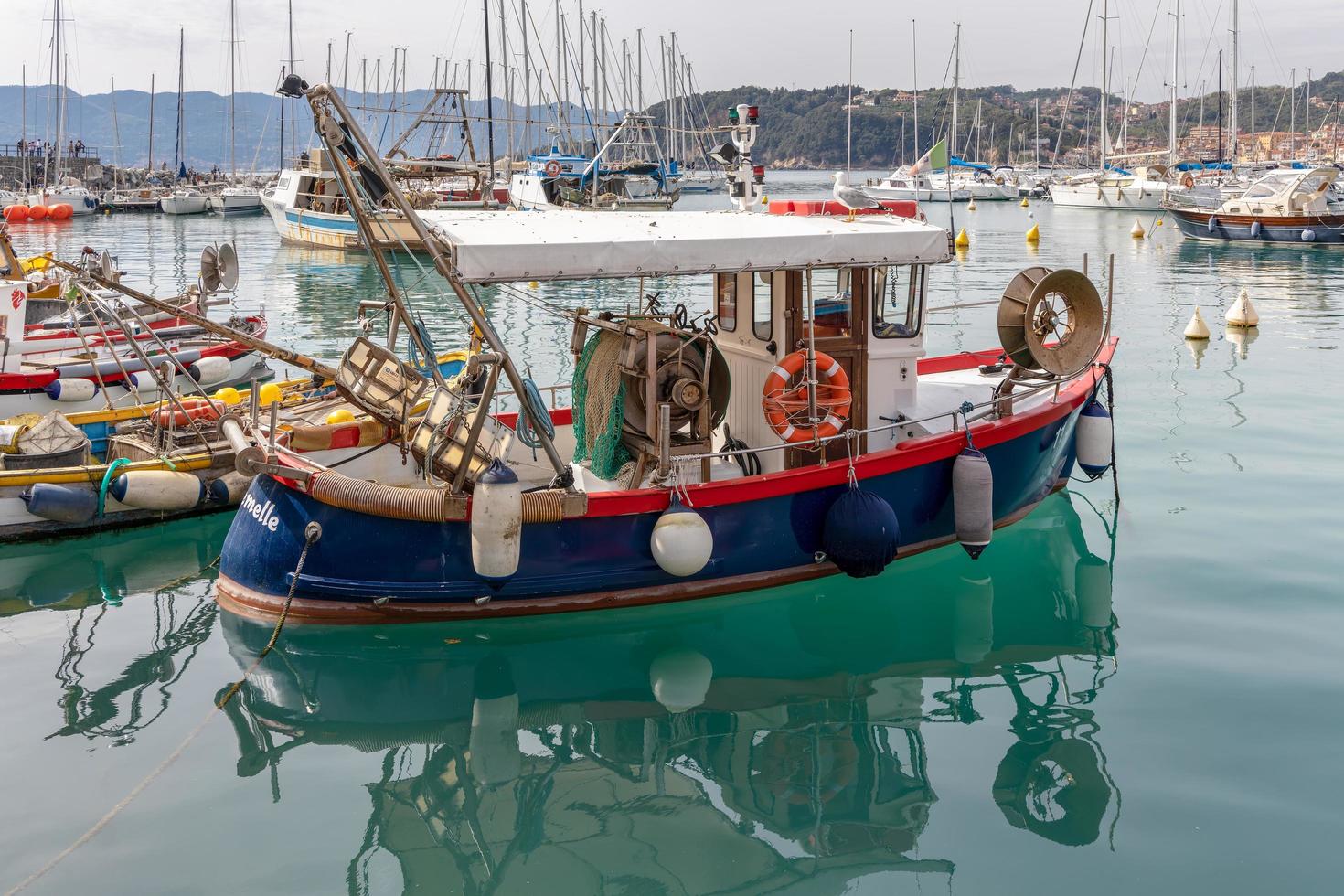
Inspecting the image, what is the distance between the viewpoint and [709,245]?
7.36m

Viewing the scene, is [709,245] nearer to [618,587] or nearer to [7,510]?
[618,587]

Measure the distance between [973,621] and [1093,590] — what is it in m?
1.20

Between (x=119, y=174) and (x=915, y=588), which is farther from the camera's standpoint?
(x=119, y=174)

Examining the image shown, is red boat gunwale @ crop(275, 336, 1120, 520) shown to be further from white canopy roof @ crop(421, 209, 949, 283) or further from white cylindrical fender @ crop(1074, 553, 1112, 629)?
white canopy roof @ crop(421, 209, 949, 283)

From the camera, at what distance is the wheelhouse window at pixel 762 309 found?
28.2ft

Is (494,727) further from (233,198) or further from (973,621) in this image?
(233,198)

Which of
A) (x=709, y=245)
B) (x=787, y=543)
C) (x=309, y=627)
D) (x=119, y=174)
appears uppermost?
(x=119, y=174)

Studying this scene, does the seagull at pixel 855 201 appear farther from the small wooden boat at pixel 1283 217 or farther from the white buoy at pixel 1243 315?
the small wooden boat at pixel 1283 217

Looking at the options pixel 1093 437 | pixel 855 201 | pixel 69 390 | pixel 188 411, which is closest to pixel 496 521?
pixel 855 201

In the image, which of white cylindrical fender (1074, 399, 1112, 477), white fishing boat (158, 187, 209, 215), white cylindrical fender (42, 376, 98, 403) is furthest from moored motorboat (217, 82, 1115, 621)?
white fishing boat (158, 187, 209, 215)

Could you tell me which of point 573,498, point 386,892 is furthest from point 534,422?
point 386,892

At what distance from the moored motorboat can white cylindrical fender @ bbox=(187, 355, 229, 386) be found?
700 cm

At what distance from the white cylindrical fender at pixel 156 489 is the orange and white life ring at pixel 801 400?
5428mm

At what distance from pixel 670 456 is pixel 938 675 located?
2.29m
